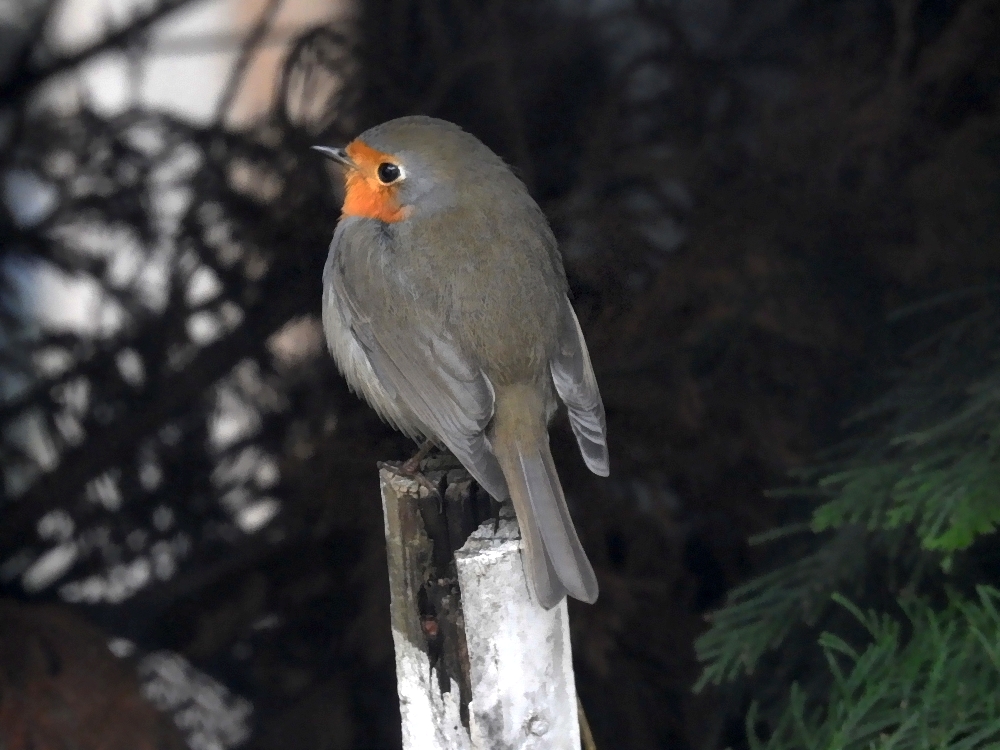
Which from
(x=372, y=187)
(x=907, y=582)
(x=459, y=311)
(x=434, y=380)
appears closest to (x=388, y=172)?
(x=372, y=187)

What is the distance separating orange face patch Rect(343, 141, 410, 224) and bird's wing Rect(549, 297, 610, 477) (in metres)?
0.42

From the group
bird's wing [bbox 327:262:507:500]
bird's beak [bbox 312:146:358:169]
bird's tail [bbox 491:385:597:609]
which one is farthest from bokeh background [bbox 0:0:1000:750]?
bird's tail [bbox 491:385:597:609]

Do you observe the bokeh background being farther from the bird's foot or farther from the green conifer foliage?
the bird's foot

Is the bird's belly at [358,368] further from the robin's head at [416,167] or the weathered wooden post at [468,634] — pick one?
the weathered wooden post at [468,634]

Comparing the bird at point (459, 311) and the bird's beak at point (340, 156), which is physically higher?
the bird's beak at point (340, 156)

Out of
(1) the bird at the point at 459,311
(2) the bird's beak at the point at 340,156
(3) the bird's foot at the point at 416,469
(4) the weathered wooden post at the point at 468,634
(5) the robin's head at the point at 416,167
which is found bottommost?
(4) the weathered wooden post at the point at 468,634

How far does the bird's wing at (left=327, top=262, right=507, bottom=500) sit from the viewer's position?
190cm

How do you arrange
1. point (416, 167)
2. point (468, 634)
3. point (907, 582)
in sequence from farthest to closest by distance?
point (907, 582) → point (416, 167) → point (468, 634)

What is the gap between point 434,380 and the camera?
1991 millimetres

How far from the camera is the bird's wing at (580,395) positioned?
76.2 inches

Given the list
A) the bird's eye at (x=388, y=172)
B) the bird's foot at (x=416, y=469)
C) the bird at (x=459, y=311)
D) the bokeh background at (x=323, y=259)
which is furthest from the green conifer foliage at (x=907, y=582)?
the bird's eye at (x=388, y=172)

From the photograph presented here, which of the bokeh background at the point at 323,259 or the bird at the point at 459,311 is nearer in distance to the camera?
the bird at the point at 459,311

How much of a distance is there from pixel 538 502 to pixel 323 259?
114 cm

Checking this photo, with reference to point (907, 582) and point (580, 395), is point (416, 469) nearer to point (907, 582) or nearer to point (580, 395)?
point (580, 395)
